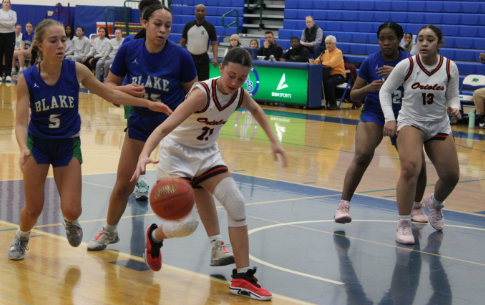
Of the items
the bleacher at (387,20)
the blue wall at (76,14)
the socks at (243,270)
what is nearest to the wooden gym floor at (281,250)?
the socks at (243,270)

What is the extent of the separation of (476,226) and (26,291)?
385 cm

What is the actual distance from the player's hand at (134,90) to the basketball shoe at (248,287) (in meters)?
1.45

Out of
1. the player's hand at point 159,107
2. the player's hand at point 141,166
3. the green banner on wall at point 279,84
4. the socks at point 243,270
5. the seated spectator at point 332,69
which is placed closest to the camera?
the player's hand at point 141,166

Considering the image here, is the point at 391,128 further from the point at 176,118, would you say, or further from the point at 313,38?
the point at 313,38

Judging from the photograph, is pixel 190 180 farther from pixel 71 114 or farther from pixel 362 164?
pixel 362 164

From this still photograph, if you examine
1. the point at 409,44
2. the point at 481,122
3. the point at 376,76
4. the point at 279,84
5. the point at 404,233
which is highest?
the point at 409,44

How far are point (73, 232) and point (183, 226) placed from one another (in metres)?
0.85

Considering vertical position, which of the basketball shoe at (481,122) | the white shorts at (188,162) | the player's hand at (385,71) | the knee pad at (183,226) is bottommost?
the basketball shoe at (481,122)

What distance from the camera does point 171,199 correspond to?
351 centimetres

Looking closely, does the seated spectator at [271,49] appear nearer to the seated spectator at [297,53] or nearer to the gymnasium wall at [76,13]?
the seated spectator at [297,53]

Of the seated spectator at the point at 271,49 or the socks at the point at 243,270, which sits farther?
the seated spectator at the point at 271,49

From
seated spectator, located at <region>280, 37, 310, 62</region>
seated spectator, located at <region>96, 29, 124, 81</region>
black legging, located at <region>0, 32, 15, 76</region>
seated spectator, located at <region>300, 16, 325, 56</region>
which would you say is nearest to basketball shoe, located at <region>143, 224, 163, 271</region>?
seated spectator, located at <region>280, 37, 310, 62</region>

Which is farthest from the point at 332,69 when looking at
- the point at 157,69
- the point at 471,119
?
the point at 157,69

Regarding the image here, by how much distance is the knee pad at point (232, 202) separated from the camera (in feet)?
12.3
